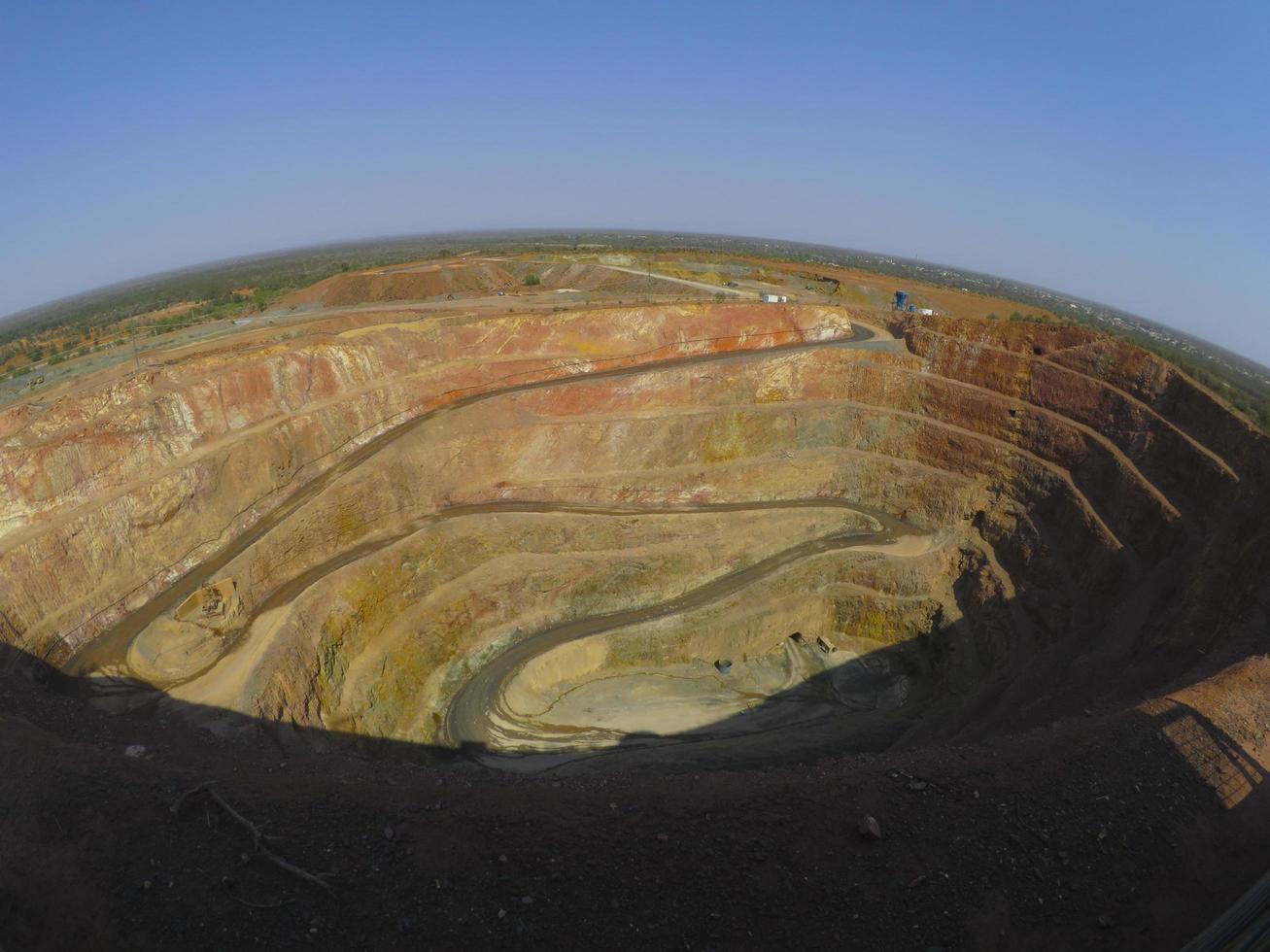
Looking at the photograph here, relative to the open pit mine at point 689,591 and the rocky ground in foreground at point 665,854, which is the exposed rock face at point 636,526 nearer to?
the open pit mine at point 689,591

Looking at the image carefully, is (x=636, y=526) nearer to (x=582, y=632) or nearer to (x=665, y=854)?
(x=582, y=632)

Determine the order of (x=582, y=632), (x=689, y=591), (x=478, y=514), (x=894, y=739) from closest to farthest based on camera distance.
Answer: (x=894, y=739), (x=582, y=632), (x=478, y=514), (x=689, y=591)

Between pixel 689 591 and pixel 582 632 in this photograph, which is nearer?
pixel 582 632

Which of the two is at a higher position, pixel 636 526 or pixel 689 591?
pixel 636 526

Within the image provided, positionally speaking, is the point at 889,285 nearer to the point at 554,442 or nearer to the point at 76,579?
the point at 554,442

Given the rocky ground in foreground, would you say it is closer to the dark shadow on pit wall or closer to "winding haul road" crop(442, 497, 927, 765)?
the dark shadow on pit wall

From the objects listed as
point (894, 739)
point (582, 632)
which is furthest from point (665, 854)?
point (582, 632)

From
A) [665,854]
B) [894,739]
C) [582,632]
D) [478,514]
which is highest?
[478,514]

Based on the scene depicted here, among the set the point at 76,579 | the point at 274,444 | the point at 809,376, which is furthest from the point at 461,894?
the point at 809,376
